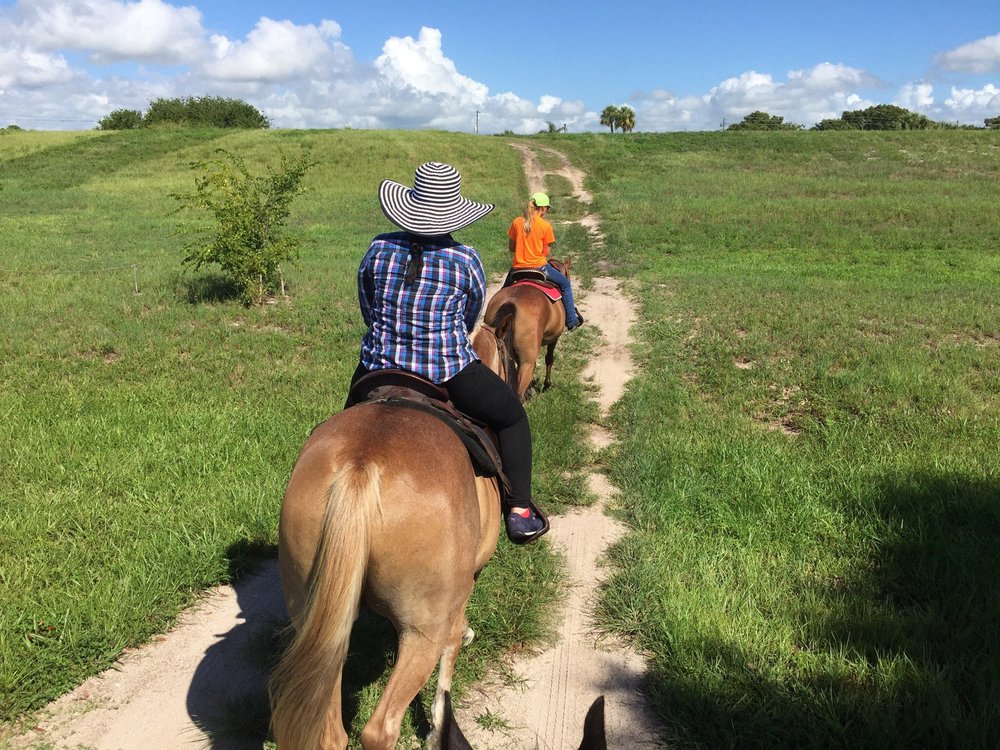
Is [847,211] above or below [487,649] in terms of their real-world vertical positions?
above

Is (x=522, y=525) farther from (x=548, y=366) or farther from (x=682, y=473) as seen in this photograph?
(x=548, y=366)

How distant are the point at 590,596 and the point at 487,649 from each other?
939 millimetres

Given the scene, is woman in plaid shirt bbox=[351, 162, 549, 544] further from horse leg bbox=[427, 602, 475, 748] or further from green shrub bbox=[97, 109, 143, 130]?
green shrub bbox=[97, 109, 143, 130]

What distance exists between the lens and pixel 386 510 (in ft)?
8.55

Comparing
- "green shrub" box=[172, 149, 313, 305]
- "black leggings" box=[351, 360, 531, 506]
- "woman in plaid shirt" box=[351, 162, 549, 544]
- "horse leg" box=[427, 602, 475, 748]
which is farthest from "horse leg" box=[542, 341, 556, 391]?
"green shrub" box=[172, 149, 313, 305]

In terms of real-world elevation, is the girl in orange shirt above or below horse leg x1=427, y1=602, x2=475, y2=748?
above

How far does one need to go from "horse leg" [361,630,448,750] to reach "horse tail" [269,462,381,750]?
21 centimetres

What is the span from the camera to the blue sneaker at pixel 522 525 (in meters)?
3.87

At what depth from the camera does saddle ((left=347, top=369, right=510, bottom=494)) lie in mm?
3320

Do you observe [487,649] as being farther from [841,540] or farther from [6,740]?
[841,540]

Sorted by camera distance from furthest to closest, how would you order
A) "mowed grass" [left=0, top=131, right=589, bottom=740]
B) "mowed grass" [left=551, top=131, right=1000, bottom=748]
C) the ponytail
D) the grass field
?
1. the ponytail
2. "mowed grass" [left=0, top=131, right=589, bottom=740]
3. the grass field
4. "mowed grass" [left=551, top=131, right=1000, bottom=748]

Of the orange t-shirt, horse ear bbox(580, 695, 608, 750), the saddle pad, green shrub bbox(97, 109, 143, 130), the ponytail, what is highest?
green shrub bbox(97, 109, 143, 130)

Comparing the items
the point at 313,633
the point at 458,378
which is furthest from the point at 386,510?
the point at 458,378

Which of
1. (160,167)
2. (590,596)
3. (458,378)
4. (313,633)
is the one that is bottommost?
(590,596)
